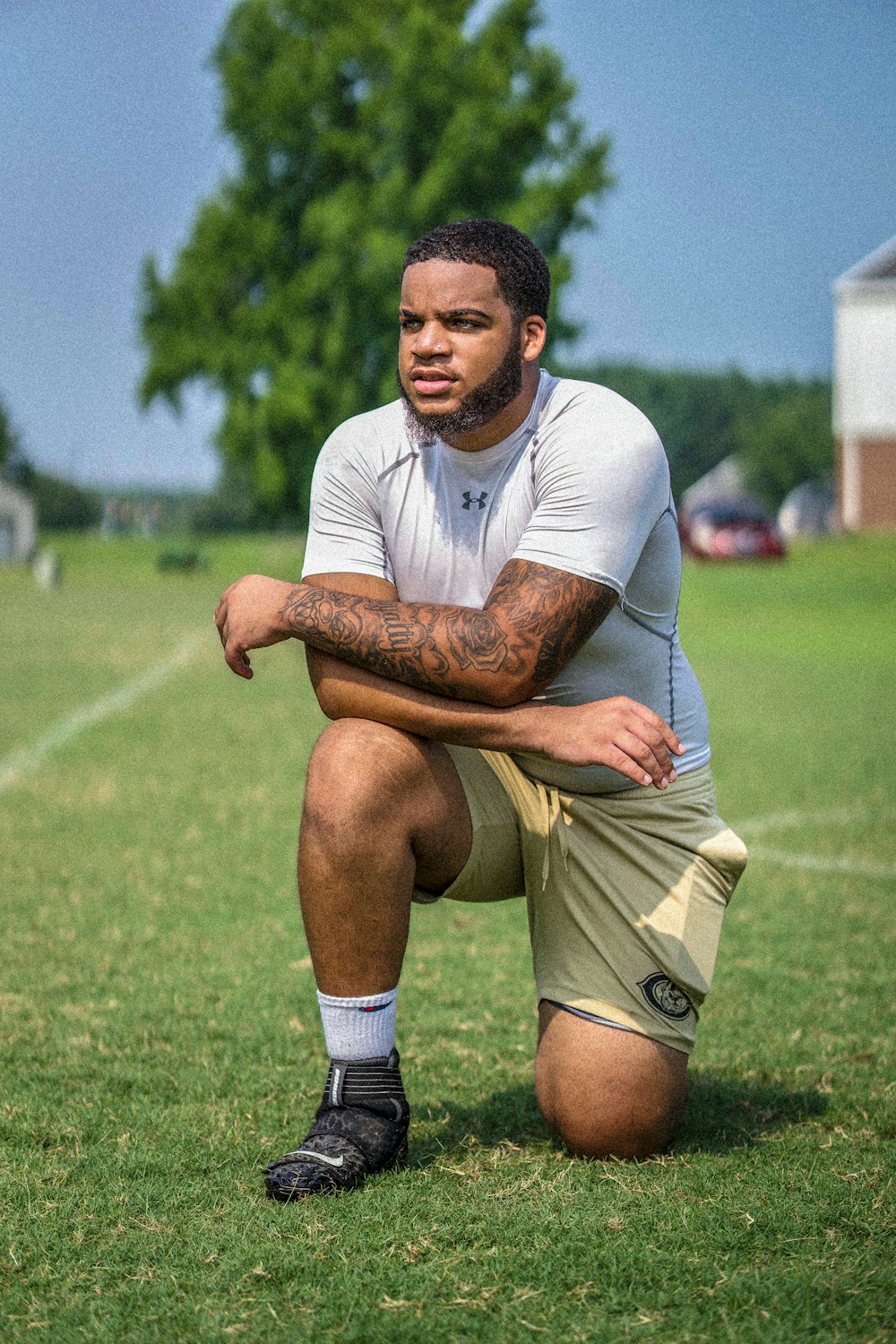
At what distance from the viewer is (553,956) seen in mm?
3242

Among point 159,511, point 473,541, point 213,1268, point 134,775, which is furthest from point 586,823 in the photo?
point 159,511

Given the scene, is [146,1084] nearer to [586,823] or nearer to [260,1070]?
[260,1070]

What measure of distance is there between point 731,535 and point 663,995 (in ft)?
118

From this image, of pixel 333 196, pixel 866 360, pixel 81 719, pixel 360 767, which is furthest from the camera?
pixel 866 360

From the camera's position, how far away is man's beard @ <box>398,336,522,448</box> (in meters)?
3.13

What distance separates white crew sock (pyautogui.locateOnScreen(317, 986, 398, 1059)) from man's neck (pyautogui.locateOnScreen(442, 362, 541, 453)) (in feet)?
3.64

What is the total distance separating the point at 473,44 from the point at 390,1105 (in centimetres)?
3862

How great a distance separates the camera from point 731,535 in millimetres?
38406

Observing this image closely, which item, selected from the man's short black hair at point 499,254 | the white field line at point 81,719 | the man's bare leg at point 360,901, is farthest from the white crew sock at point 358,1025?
the white field line at point 81,719

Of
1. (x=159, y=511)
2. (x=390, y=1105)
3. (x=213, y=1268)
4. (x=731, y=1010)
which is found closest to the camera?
(x=213, y=1268)

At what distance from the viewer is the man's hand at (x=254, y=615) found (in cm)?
305

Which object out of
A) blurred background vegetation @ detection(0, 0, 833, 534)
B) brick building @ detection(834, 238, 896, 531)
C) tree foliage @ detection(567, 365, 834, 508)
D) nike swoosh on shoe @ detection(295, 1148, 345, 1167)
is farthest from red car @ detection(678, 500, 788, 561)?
tree foliage @ detection(567, 365, 834, 508)

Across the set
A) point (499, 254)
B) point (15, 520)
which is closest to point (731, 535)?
point (499, 254)

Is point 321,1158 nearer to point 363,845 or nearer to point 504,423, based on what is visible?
point 363,845
